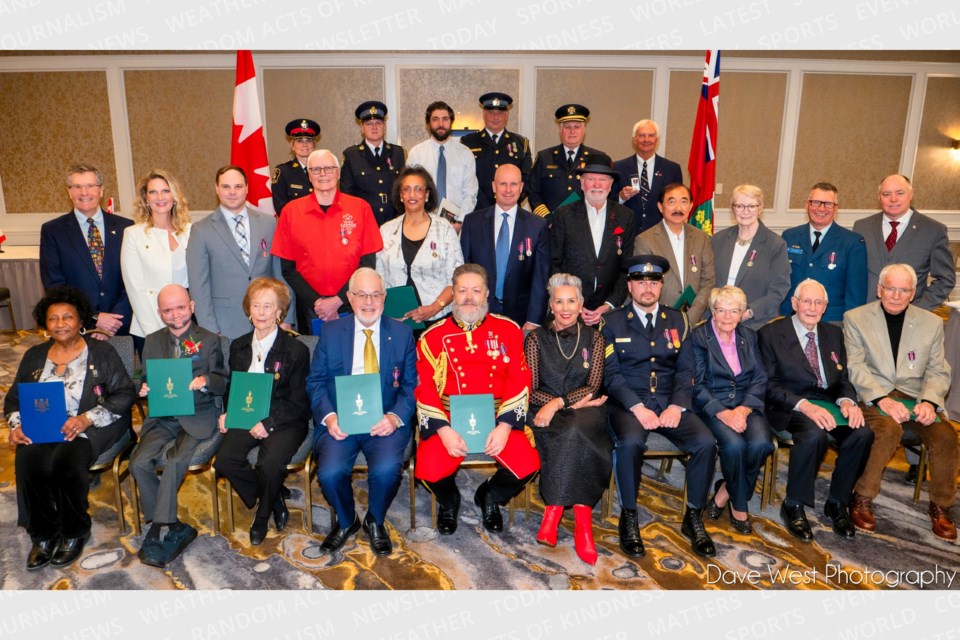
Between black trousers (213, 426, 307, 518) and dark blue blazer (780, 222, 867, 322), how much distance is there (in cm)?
338

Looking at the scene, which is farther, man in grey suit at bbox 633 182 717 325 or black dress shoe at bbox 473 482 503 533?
man in grey suit at bbox 633 182 717 325

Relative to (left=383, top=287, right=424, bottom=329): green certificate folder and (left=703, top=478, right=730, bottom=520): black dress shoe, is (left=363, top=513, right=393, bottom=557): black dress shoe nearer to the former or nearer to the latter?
(left=383, top=287, right=424, bottom=329): green certificate folder

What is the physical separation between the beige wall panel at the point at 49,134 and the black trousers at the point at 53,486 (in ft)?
19.6

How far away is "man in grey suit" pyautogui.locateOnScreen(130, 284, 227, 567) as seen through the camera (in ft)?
11.0

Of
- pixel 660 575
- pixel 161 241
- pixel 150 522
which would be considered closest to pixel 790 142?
pixel 660 575

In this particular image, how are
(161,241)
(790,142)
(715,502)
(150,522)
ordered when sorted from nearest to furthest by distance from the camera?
(150,522), (715,502), (161,241), (790,142)

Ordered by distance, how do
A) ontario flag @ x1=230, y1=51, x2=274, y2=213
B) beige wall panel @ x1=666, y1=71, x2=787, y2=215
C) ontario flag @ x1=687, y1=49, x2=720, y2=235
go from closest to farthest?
ontario flag @ x1=230, y1=51, x2=274, y2=213
ontario flag @ x1=687, y1=49, x2=720, y2=235
beige wall panel @ x1=666, y1=71, x2=787, y2=215

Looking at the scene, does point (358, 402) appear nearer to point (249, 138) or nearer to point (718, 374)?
point (718, 374)

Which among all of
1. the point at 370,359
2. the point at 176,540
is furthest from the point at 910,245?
the point at 176,540

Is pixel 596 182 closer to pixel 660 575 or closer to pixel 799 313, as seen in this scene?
pixel 799 313

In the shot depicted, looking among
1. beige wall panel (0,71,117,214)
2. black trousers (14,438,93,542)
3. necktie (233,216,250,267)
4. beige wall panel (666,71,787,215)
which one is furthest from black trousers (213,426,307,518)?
beige wall panel (666,71,787,215)

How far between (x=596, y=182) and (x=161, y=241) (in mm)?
2786

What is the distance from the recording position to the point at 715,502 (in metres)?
3.83

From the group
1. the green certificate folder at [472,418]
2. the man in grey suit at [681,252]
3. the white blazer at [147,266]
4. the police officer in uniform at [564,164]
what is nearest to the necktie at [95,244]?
the white blazer at [147,266]
